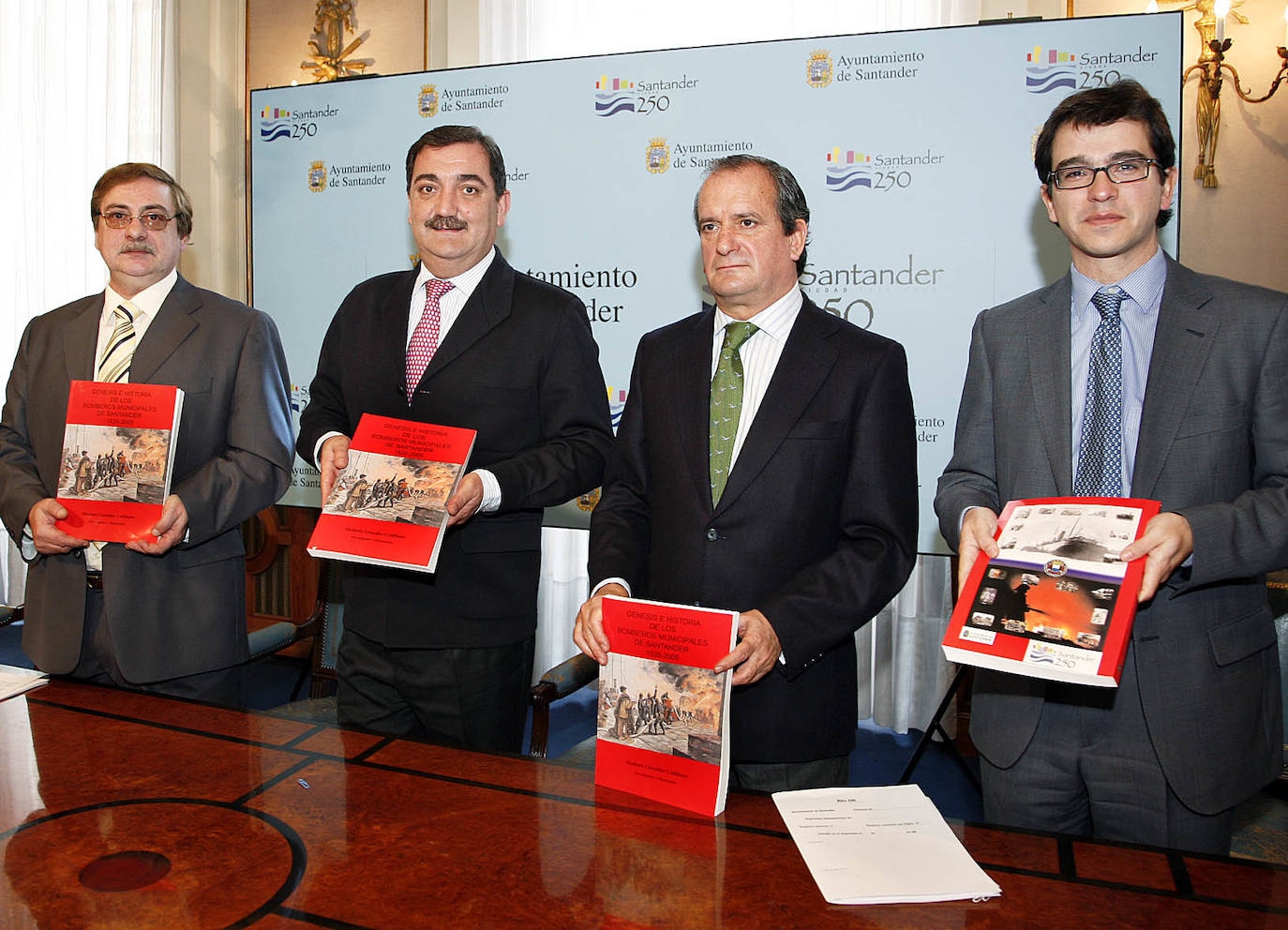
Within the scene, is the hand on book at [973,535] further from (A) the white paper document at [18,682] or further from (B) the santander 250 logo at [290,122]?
(B) the santander 250 logo at [290,122]

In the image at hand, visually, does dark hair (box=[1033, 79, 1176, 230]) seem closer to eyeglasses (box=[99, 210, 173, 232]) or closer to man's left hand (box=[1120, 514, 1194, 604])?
man's left hand (box=[1120, 514, 1194, 604])

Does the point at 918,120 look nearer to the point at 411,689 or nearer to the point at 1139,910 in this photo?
the point at 411,689

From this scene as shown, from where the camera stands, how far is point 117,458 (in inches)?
87.6

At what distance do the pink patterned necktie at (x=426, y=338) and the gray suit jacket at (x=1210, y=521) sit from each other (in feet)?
4.53

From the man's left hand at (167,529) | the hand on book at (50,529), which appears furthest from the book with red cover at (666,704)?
the hand on book at (50,529)

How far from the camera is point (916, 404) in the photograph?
11.4 feet

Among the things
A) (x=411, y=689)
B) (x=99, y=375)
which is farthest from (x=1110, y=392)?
(x=99, y=375)

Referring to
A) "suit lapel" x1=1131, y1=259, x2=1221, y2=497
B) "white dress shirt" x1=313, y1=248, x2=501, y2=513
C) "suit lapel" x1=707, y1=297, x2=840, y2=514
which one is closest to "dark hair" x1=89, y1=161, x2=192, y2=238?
"white dress shirt" x1=313, y1=248, x2=501, y2=513

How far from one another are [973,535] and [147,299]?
7.11 ft

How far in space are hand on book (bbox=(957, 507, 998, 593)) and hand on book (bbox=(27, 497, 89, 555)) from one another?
6.35 ft

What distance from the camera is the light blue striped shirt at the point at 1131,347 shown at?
1.72 m

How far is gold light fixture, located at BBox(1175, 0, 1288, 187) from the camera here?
3820mm

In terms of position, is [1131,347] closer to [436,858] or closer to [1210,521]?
[1210,521]

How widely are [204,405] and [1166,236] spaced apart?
301 centimetres
